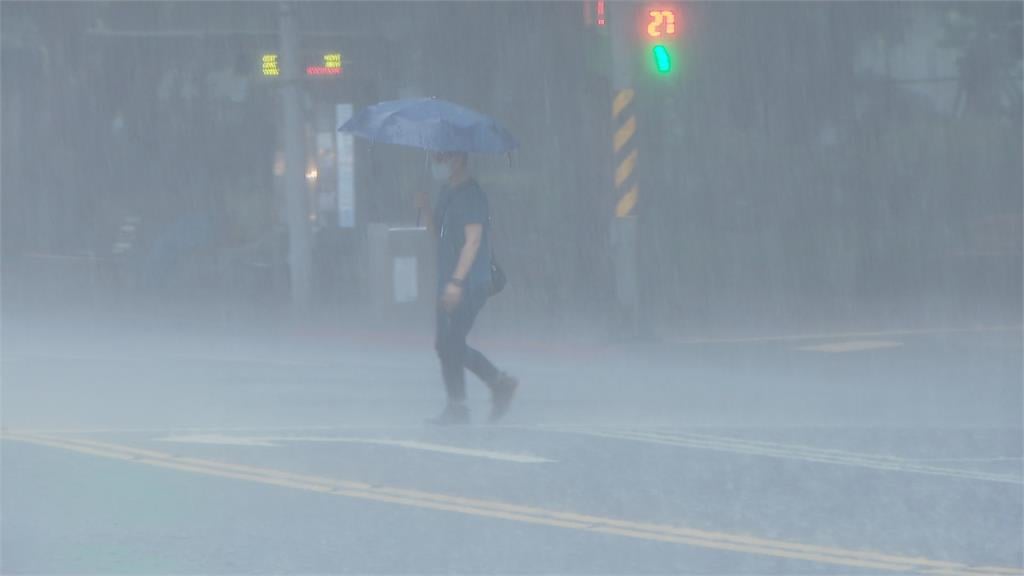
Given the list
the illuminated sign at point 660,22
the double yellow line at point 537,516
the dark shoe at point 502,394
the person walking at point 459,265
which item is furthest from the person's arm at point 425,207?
the illuminated sign at point 660,22

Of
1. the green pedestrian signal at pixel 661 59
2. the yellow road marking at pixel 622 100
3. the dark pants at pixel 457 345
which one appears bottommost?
the dark pants at pixel 457 345

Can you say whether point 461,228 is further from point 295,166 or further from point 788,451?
point 295,166

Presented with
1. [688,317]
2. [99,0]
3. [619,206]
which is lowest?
[688,317]

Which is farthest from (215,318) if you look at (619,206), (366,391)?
(366,391)

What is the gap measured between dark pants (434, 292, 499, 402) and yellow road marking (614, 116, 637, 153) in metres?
5.91

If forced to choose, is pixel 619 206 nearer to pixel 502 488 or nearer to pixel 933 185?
pixel 502 488

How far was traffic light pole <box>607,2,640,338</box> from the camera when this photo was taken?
15.4 meters

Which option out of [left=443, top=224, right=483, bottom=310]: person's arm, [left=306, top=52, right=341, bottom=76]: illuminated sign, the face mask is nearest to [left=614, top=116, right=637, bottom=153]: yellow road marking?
Answer: [left=306, top=52, right=341, bottom=76]: illuminated sign

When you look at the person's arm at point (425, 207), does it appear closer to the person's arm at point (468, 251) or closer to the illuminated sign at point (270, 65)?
the person's arm at point (468, 251)

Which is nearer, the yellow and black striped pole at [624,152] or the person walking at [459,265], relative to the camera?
the person walking at [459,265]

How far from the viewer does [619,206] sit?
15.6 m

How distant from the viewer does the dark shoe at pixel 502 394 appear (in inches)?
401

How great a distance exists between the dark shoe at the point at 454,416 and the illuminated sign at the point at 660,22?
6.26m

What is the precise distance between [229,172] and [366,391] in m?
15.9
